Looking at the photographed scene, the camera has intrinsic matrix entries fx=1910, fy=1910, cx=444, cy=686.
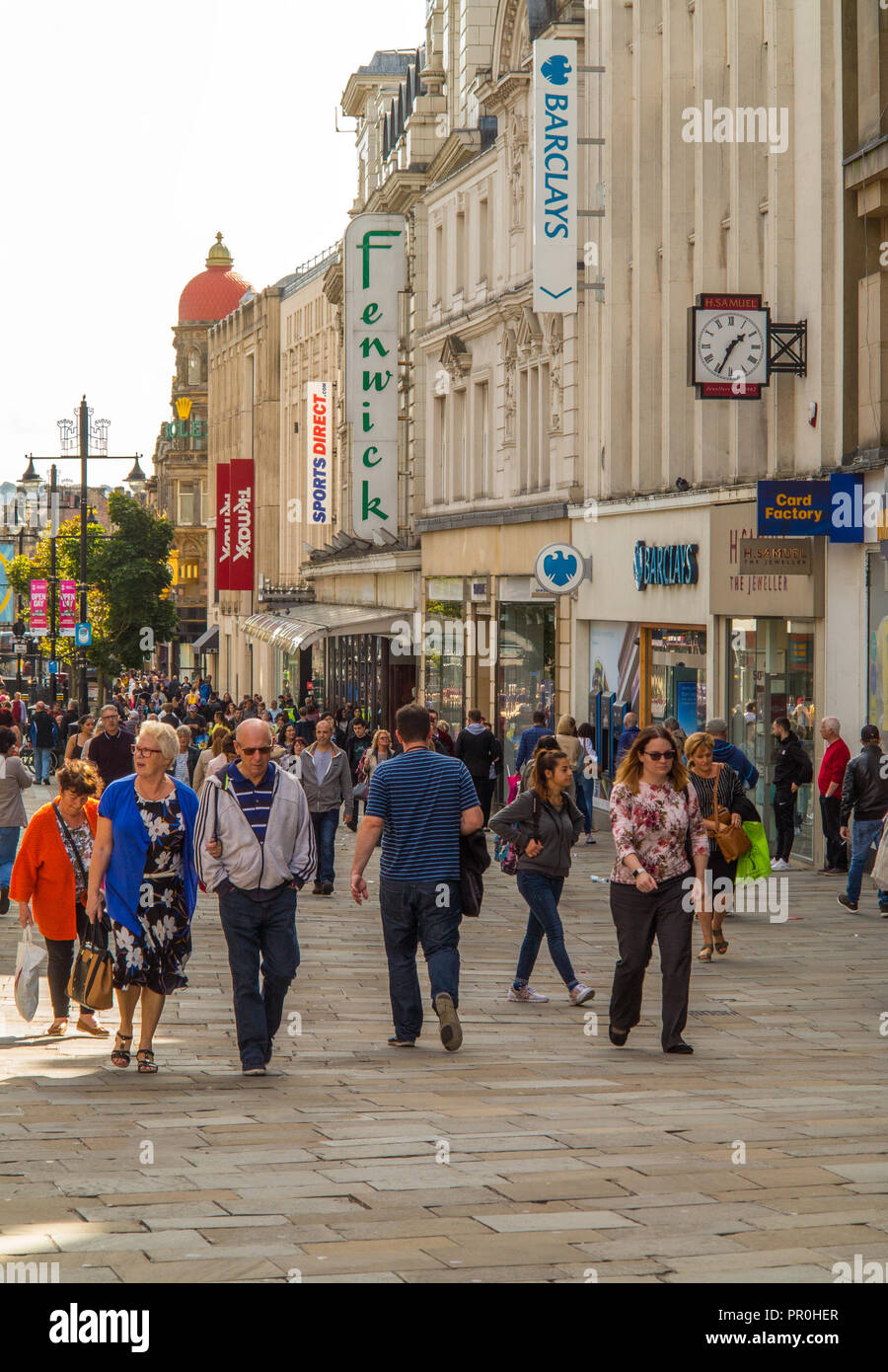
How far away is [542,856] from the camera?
11555 mm

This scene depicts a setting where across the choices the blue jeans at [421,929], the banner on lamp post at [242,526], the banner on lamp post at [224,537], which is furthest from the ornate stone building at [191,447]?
the blue jeans at [421,929]

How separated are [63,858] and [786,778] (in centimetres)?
1088

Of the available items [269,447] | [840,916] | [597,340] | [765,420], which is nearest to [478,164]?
[597,340]

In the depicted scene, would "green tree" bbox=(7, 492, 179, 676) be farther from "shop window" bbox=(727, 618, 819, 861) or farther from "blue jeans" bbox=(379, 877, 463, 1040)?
"blue jeans" bbox=(379, 877, 463, 1040)

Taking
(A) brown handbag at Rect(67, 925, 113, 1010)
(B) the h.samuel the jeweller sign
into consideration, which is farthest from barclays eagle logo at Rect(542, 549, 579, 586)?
(A) brown handbag at Rect(67, 925, 113, 1010)

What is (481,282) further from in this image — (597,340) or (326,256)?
(326,256)

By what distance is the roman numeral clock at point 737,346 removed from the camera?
20.4 meters

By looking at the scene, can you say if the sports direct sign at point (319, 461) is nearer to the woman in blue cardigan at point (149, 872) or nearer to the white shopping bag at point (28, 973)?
the white shopping bag at point (28, 973)

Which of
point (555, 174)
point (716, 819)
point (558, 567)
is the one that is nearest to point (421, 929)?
point (716, 819)

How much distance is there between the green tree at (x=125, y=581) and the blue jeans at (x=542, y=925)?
6171 centimetres

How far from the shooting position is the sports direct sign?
177ft

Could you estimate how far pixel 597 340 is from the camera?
1094 inches

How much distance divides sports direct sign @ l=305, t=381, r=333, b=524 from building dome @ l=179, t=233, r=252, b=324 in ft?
181
